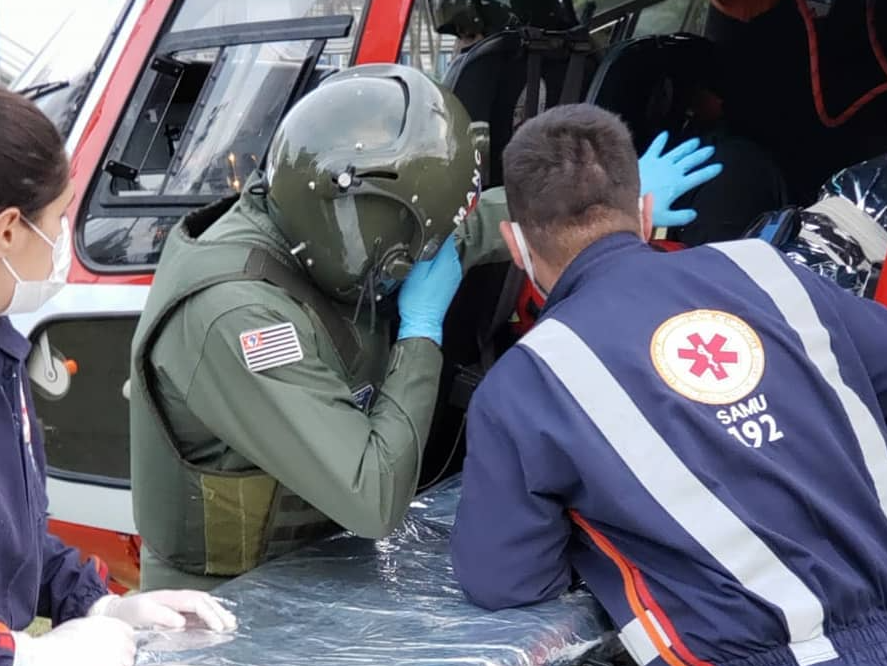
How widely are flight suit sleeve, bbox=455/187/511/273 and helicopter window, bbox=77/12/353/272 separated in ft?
2.44

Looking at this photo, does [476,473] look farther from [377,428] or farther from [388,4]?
[388,4]

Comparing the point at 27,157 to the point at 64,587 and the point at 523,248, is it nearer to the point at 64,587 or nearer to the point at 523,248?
the point at 64,587

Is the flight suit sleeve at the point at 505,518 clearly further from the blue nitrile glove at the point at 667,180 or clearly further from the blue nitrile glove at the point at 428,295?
the blue nitrile glove at the point at 667,180

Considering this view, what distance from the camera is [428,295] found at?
2131mm

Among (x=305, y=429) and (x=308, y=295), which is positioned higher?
(x=308, y=295)

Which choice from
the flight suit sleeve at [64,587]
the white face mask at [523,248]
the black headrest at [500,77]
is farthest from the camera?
the black headrest at [500,77]

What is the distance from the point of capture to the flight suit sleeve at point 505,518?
1627mm

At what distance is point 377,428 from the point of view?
193cm

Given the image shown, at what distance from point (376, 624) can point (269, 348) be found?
48 cm

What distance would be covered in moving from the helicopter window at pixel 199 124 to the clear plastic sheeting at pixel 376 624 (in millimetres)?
1399

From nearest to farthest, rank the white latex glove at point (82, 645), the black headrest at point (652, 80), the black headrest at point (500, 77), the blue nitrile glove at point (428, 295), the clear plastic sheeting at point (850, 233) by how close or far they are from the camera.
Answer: the white latex glove at point (82, 645)
the blue nitrile glove at point (428, 295)
the clear plastic sheeting at point (850, 233)
the black headrest at point (500, 77)
the black headrest at point (652, 80)

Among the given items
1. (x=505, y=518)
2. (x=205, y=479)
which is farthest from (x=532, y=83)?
(x=505, y=518)

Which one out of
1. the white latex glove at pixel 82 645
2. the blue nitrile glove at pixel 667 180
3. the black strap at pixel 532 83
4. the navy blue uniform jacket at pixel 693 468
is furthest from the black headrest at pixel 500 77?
the white latex glove at pixel 82 645

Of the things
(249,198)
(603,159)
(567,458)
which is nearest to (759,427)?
(567,458)
